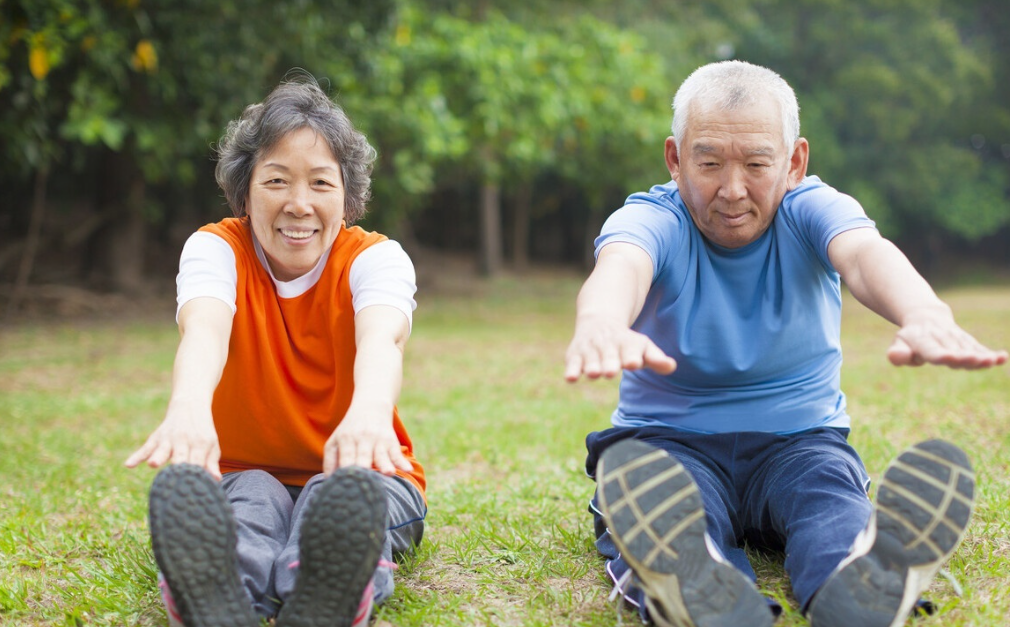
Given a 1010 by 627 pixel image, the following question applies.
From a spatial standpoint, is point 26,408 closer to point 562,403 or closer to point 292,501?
point 562,403

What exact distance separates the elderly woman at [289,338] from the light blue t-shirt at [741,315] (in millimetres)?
709

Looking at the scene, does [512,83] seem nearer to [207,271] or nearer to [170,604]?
[207,271]

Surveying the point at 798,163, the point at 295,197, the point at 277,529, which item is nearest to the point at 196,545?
the point at 277,529

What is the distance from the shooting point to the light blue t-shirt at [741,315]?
261 cm

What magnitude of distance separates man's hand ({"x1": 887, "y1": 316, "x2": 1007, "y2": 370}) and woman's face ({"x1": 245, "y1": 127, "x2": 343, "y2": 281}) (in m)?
1.50

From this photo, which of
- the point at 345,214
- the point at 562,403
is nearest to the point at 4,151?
the point at 562,403

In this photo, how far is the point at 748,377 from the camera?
2676mm

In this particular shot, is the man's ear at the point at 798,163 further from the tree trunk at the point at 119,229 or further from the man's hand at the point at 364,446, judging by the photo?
the tree trunk at the point at 119,229

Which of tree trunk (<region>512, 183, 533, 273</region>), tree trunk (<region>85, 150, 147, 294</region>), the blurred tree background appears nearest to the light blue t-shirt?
the blurred tree background

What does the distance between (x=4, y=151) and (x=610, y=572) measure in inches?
377

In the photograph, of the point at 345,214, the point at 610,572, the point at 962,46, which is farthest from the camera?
the point at 962,46

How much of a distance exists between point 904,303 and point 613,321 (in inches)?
25.9

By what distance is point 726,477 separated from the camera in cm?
267

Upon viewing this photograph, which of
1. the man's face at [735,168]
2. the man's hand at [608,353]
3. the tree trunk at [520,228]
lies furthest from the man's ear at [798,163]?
the tree trunk at [520,228]
